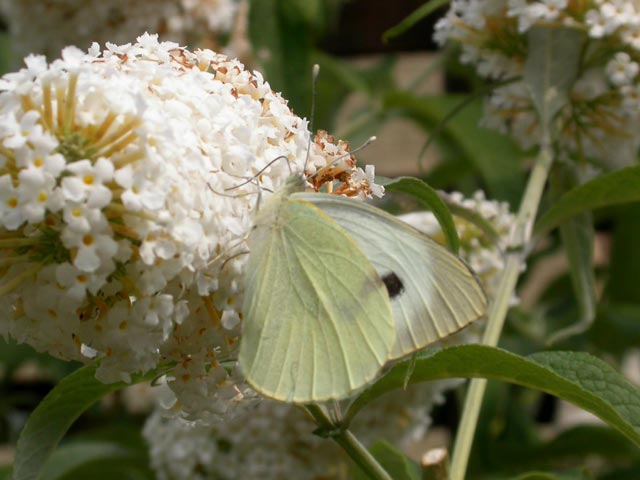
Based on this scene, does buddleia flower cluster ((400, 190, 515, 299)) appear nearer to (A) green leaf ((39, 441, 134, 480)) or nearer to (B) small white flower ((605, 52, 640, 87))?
(B) small white flower ((605, 52, 640, 87))

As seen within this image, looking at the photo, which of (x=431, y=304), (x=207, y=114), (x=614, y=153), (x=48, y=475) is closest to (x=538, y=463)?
(x=614, y=153)

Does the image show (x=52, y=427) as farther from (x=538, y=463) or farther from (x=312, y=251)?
(x=538, y=463)

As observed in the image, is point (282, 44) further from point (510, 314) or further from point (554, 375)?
point (554, 375)

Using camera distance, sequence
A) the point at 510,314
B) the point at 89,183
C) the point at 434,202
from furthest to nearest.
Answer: the point at 510,314, the point at 434,202, the point at 89,183

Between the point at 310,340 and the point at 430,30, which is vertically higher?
the point at 310,340

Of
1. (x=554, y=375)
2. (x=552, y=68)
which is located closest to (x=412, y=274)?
(x=554, y=375)

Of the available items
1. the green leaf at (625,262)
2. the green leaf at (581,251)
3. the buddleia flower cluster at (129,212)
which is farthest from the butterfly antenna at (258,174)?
the green leaf at (625,262)
